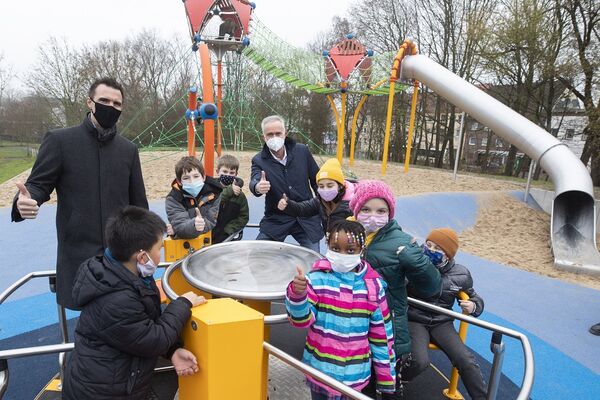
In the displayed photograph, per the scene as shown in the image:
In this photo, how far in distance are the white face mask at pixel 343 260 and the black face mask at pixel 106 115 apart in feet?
4.93

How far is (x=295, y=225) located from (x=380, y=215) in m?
1.30

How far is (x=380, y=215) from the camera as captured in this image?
7.63 feet

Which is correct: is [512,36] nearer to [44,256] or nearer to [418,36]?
[418,36]

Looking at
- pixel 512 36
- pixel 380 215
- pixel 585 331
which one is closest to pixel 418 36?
pixel 512 36

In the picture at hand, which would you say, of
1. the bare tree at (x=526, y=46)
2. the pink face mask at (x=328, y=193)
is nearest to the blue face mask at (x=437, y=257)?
the pink face mask at (x=328, y=193)

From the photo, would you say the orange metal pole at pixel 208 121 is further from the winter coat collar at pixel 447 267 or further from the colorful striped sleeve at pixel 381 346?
the colorful striped sleeve at pixel 381 346

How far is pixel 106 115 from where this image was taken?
228cm

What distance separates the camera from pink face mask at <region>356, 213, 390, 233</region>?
7.62 feet

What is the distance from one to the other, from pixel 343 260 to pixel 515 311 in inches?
162

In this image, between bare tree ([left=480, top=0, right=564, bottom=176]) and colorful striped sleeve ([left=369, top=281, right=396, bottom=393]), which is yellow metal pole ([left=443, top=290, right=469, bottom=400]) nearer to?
colorful striped sleeve ([left=369, top=281, right=396, bottom=393])

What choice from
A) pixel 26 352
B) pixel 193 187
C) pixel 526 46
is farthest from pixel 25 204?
pixel 526 46

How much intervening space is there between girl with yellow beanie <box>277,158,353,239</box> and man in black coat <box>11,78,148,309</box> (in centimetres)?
136

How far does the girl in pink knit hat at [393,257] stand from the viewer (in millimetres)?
2203

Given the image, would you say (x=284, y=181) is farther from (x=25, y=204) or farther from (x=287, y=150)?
(x=25, y=204)
